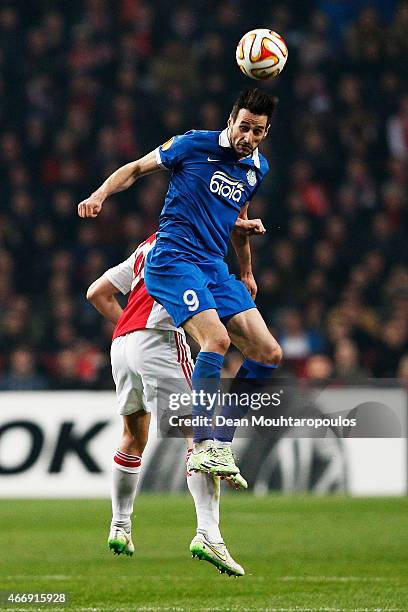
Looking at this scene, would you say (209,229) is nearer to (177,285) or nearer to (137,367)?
(177,285)

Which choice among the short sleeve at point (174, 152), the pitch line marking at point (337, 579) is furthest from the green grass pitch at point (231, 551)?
the short sleeve at point (174, 152)

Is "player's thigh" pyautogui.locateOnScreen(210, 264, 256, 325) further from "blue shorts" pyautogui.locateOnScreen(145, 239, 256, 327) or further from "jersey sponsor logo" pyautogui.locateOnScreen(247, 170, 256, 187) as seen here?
"jersey sponsor logo" pyautogui.locateOnScreen(247, 170, 256, 187)

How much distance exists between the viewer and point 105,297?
26.0 ft

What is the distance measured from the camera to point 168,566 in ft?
29.6

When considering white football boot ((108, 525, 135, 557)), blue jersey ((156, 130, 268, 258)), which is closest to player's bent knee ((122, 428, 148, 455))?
white football boot ((108, 525, 135, 557))

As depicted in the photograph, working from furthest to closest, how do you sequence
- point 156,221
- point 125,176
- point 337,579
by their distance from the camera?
1. point 156,221
2. point 337,579
3. point 125,176

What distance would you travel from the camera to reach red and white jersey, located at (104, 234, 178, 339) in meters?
7.53

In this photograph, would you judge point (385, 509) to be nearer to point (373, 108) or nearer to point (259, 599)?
point (259, 599)

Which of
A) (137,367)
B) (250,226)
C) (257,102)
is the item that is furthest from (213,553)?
(257,102)

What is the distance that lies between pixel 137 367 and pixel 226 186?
1.16 metres

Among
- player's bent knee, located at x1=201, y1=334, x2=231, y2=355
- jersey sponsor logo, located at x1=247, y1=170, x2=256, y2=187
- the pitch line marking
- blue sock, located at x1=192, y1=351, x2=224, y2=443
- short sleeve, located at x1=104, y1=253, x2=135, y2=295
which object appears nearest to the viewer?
blue sock, located at x1=192, y1=351, x2=224, y2=443

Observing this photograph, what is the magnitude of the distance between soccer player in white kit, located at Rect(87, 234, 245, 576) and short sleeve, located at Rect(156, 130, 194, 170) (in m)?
0.51

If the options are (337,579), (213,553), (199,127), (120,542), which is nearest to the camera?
(213,553)

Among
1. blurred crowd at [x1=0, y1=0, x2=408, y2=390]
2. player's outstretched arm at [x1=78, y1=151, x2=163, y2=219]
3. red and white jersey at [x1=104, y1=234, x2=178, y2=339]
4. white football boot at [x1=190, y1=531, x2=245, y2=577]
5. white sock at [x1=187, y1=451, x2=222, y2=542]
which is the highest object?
blurred crowd at [x1=0, y1=0, x2=408, y2=390]
